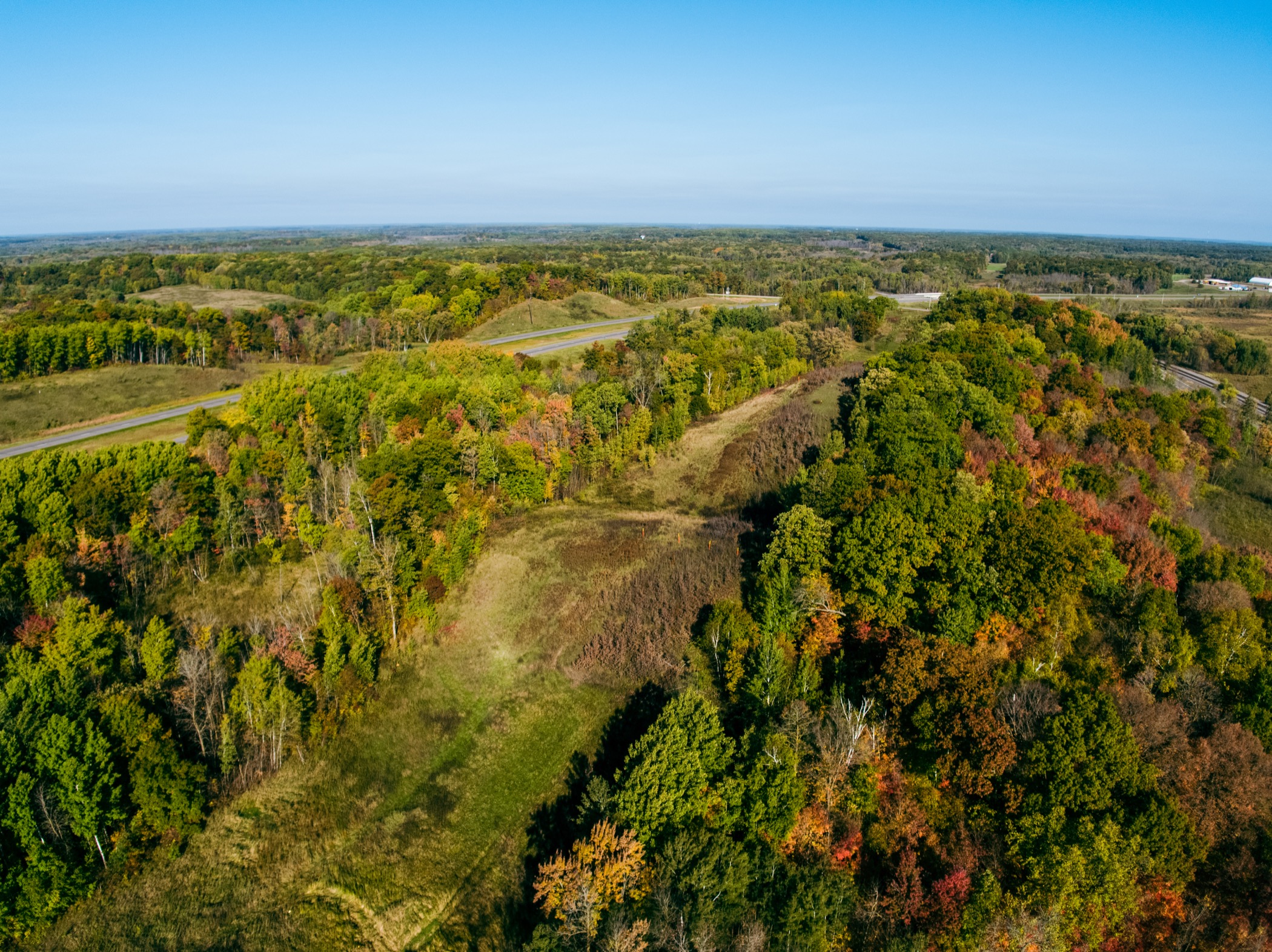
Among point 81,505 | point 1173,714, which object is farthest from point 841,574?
point 81,505

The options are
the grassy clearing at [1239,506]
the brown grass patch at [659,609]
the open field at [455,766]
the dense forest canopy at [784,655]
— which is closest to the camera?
the dense forest canopy at [784,655]

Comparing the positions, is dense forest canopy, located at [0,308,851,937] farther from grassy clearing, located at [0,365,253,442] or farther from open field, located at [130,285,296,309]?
open field, located at [130,285,296,309]

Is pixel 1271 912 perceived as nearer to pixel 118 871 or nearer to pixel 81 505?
pixel 118 871

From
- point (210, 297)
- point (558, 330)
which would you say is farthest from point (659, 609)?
point (210, 297)

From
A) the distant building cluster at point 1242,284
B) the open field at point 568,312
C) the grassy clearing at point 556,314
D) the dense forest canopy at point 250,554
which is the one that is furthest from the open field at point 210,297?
the distant building cluster at point 1242,284

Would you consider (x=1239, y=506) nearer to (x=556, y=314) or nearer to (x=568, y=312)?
(x=556, y=314)

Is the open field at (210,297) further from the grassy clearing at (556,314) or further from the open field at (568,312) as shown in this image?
the open field at (568,312)
